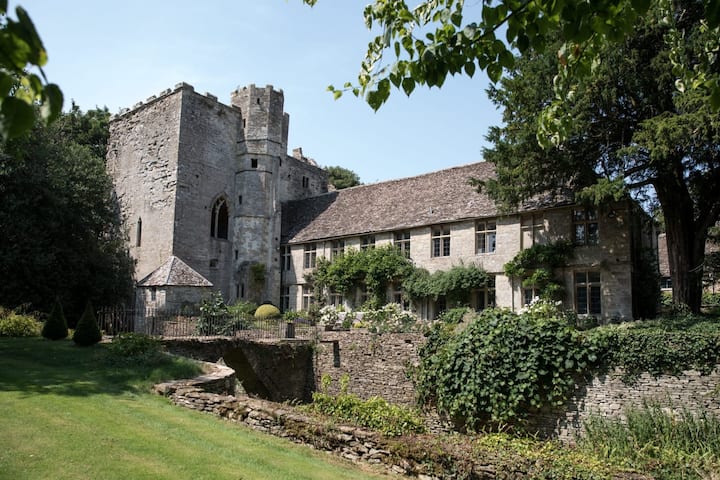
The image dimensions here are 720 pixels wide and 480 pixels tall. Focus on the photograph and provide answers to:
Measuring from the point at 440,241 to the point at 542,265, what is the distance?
5.53 m

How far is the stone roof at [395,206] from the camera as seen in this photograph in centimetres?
2694

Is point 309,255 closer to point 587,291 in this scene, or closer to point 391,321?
point 391,321

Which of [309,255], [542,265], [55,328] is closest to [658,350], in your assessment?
[542,265]

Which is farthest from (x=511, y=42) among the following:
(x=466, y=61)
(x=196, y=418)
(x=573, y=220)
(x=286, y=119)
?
(x=286, y=119)

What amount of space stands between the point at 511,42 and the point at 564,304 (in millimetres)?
20825

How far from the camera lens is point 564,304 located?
22.8 metres

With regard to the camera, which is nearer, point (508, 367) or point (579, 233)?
point (508, 367)

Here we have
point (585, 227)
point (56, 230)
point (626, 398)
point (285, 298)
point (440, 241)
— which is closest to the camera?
point (626, 398)

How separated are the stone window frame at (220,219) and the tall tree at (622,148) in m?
19.1

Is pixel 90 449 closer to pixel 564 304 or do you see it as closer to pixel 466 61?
pixel 466 61

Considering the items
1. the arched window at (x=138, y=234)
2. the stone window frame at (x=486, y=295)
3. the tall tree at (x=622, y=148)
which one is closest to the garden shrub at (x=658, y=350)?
the tall tree at (x=622, y=148)

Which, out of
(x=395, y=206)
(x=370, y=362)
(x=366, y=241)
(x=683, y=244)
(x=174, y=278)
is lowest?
(x=370, y=362)

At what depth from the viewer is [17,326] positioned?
63.8 feet

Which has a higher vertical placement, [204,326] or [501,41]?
[501,41]
